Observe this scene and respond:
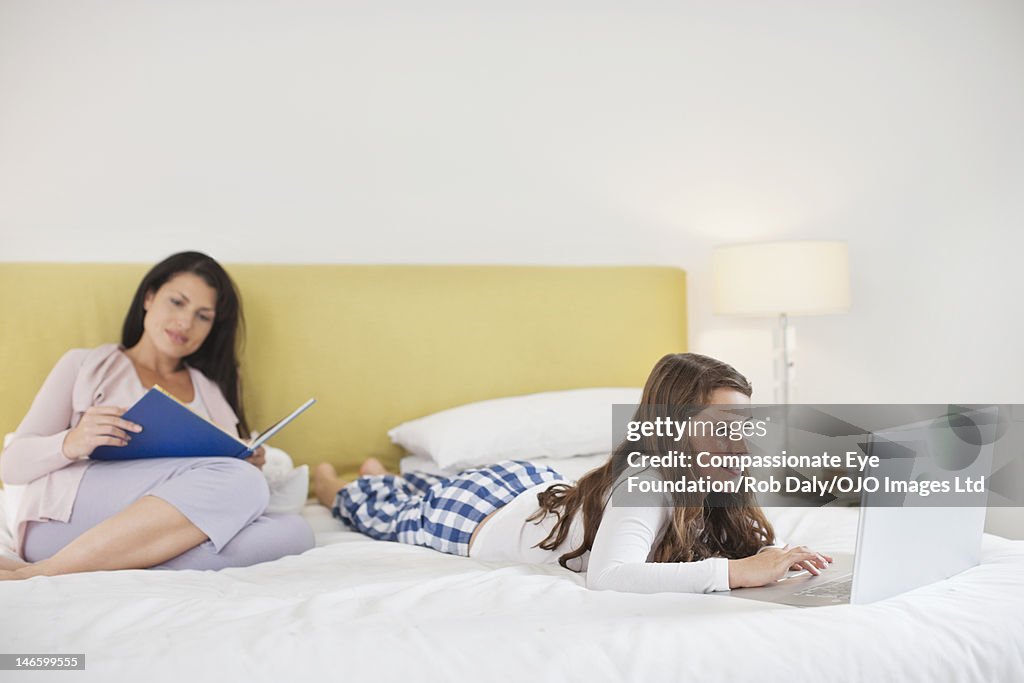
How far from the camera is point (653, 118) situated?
3.15 metres

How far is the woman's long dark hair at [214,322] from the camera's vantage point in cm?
244

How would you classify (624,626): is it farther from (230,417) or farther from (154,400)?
(230,417)

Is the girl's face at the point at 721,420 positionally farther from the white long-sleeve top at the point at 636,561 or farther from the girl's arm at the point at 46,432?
the girl's arm at the point at 46,432

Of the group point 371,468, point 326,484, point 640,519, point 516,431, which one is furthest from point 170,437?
point 640,519

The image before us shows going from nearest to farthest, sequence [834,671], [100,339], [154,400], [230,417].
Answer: [834,671], [154,400], [230,417], [100,339]

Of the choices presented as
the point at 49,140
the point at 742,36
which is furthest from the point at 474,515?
the point at 742,36

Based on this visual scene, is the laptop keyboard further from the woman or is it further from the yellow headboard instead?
the yellow headboard

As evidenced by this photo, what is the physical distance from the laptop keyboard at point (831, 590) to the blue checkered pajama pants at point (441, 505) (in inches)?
25.7

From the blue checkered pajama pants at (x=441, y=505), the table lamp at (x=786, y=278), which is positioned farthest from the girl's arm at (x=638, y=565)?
the table lamp at (x=786, y=278)

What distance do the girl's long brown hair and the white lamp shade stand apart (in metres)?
1.22

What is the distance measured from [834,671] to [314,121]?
2.26 m

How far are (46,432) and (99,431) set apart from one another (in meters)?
0.31

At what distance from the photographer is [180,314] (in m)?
2.36

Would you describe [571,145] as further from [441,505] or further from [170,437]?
[170,437]
